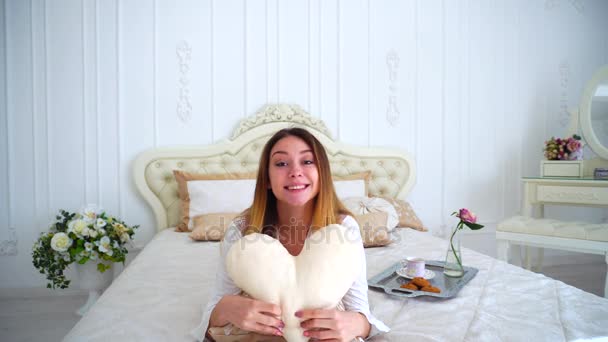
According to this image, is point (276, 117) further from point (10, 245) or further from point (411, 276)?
point (10, 245)

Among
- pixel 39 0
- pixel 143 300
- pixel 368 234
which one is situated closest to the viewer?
pixel 143 300

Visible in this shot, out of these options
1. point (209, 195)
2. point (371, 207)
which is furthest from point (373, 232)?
point (209, 195)

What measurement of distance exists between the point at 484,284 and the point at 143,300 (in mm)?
1295

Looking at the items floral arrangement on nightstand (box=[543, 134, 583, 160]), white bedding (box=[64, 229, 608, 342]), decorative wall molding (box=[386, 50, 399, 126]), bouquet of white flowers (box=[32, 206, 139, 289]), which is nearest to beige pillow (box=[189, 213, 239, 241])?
white bedding (box=[64, 229, 608, 342])

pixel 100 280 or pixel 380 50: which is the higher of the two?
pixel 380 50

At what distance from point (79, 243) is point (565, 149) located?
3813 millimetres

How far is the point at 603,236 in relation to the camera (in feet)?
7.52

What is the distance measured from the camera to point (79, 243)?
218 cm

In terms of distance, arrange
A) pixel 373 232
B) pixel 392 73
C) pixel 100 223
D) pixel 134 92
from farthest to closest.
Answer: pixel 392 73 → pixel 134 92 → pixel 100 223 → pixel 373 232

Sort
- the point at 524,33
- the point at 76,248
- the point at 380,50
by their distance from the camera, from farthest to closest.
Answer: the point at 524,33 < the point at 380,50 < the point at 76,248

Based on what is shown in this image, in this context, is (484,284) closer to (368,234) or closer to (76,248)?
(368,234)

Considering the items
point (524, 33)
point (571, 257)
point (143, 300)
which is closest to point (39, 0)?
point (143, 300)

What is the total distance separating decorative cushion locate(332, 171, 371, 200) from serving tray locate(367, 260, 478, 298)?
0.95 metres

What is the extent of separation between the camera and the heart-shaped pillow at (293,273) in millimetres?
811
